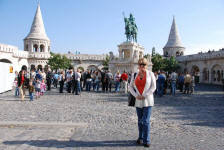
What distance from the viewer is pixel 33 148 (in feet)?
12.8

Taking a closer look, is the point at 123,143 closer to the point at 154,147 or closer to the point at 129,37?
the point at 154,147

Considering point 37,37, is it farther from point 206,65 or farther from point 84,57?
point 206,65

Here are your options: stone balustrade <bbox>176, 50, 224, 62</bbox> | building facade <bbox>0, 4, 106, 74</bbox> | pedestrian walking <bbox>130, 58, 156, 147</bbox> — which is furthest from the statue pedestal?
pedestrian walking <bbox>130, 58, 156, 147</bbox>

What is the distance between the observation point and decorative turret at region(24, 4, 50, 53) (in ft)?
158

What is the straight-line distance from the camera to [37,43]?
158 feet

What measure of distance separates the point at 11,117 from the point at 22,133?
6.35 ft

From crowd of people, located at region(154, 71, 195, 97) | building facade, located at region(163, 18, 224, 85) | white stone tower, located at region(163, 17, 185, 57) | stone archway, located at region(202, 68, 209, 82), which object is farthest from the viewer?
white stone tower, located at region(163, 17, 185, 57)

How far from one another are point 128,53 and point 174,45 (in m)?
26.8

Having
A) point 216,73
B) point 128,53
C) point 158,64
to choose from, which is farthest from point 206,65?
point 128,53

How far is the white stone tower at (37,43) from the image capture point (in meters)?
48.0

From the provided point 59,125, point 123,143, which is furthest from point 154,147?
point 59,125

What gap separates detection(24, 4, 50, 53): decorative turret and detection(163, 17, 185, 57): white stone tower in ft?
93.0

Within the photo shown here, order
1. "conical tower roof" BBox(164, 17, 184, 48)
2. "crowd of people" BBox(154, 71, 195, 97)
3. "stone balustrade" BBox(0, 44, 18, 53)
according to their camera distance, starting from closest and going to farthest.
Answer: "crowd of people" BBox(154, 71, 195, 97) → "stone balustrade" BBox(0, 44, 18, 53) → "conical tower roof" BBox(164, 17, 184, 48)

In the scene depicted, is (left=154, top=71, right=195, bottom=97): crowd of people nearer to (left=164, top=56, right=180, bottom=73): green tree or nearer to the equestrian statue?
the equestrian statue
